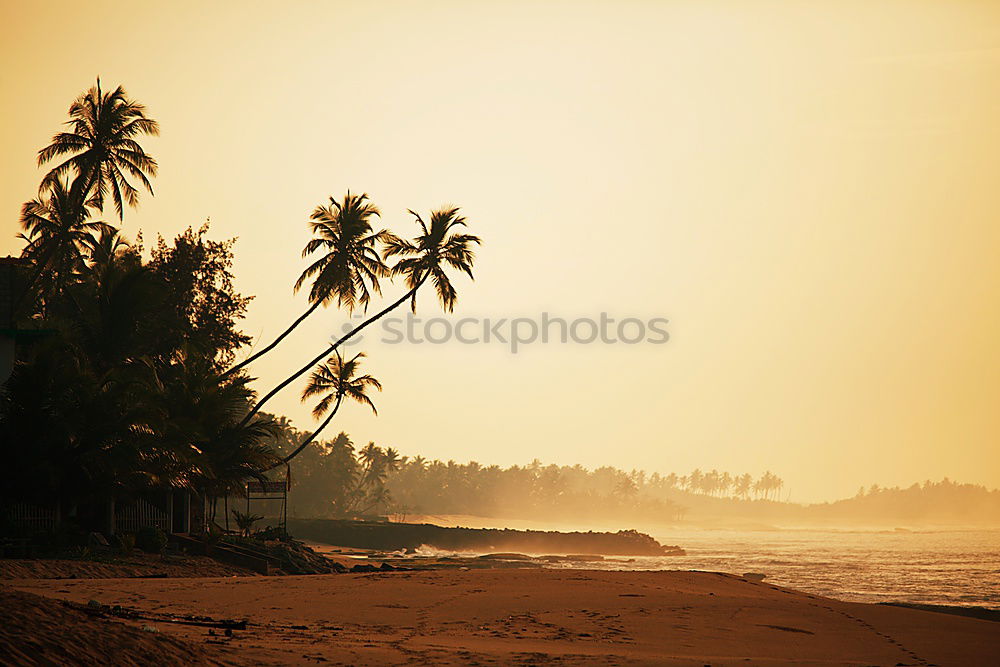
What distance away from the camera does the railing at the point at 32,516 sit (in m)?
25.6

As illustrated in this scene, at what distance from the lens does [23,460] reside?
25.6 metres

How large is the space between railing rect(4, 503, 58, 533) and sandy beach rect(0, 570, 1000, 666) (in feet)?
24.3

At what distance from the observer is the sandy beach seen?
11465 millimetres

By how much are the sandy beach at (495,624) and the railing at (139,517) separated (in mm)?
9679

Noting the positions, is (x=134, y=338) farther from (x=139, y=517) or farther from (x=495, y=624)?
(x=495, y=624)

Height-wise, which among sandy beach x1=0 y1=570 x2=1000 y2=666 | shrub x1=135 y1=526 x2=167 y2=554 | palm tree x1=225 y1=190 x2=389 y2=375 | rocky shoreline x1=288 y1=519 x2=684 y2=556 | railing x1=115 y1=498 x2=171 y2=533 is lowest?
rocky shoreline x1=288 y1=519 x2=684 y2=556

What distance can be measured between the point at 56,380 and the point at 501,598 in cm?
1486

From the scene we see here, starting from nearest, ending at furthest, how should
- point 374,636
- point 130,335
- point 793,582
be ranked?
point 374,636 → point 130,335 → point 793,582

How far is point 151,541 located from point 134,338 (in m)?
7.25

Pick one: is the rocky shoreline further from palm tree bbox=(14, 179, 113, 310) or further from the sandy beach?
the sandy beach

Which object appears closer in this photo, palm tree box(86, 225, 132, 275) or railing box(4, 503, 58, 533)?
railing box(4, 503, 58, 533)

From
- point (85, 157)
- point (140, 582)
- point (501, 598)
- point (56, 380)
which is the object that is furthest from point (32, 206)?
point (501, 598)

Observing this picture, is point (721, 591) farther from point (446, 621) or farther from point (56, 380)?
point (56, 380)

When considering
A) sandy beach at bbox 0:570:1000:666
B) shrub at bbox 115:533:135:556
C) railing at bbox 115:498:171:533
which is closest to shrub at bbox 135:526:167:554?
shrub at bbox 115:533:135:556
